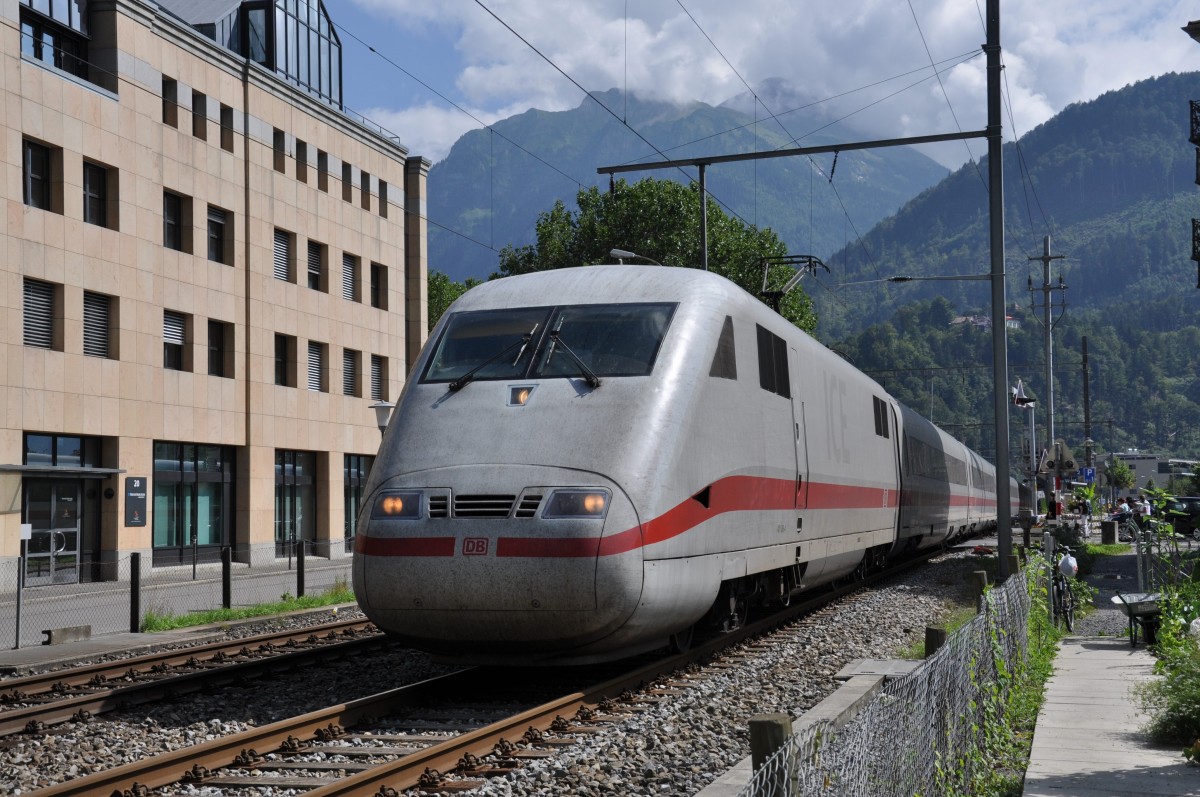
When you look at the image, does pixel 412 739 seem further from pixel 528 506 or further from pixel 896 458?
pixel 896 458

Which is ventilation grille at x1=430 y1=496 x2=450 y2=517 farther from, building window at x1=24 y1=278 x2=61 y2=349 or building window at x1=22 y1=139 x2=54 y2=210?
building window at x1=22 y1=139 x2=54 y2=210

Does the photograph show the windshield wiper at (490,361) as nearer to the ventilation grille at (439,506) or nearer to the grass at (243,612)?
the ventilation grille at (439,506)

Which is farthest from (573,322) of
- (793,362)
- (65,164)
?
(65,164)

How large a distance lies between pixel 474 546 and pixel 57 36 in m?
26.1

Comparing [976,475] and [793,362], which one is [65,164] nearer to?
[793,362]

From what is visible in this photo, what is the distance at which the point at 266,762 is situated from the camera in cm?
811

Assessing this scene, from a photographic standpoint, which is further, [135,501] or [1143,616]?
[135,501]

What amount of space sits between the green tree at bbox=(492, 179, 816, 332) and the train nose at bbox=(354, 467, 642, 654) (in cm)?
4664

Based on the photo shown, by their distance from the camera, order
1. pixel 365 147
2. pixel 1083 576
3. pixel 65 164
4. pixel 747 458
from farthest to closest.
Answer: pixel 365 147 < pixel 65 164 < pixel 1083 576 < pixel 747 458

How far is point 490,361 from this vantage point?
452 inches

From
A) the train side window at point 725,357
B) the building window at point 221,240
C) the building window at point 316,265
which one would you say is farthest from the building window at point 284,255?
the train side window at point 725,357

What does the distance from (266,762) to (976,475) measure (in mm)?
40694

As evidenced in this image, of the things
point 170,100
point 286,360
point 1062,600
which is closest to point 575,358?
point 1062,600

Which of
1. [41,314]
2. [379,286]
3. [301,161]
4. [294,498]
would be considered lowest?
[294,498]
